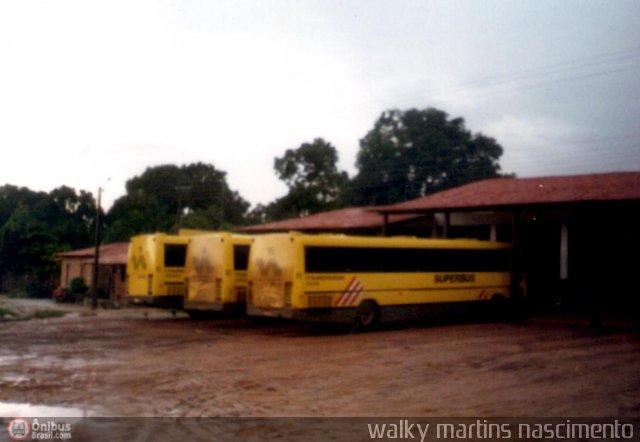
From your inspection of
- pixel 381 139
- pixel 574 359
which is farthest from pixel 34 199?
pixel 574 359

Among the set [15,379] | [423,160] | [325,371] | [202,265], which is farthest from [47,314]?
[423,160]

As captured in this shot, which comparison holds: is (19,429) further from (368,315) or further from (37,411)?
(368,315)

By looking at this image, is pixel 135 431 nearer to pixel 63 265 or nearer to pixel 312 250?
pixel 312 250

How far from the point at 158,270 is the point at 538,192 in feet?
41.9

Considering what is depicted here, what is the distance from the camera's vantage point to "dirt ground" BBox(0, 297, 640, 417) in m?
10.7

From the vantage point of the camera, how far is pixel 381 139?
5684 centimetres

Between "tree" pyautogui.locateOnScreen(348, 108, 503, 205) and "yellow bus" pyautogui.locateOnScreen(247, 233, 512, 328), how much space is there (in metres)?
29.6

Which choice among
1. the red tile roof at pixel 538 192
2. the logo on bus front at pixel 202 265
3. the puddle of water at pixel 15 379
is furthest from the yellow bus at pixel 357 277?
the puddle of water at pixel 15 379

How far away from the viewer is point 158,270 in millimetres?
25156

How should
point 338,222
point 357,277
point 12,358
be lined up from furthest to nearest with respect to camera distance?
point 338,222
point 357,277
point 12,358

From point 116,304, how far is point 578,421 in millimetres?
31453

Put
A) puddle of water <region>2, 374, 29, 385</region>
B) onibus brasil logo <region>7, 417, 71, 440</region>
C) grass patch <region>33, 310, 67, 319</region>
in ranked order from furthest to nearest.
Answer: grass patch <region>33, 310, 67, 319</region> → puddle of water <region>2, 374, 29, 385</region> → onibus brasil logo <region>7, 417, 71, 440</region>

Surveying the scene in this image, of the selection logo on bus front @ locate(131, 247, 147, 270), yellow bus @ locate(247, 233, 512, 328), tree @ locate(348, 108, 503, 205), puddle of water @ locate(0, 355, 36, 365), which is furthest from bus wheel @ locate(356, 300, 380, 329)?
tree @ locate(348, 108, 503, 205)

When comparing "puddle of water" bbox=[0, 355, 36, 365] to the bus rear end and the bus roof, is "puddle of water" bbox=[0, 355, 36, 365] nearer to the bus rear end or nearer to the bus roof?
the bus rear end
